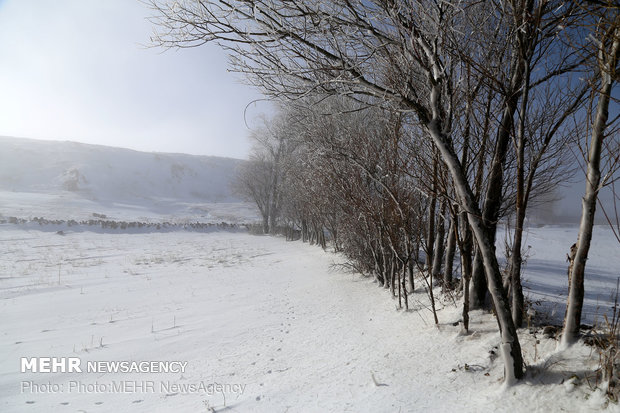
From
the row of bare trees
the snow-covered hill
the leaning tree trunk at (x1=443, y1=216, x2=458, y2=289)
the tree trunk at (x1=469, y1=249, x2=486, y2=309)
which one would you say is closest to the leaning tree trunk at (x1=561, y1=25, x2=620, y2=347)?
the row of bare trees

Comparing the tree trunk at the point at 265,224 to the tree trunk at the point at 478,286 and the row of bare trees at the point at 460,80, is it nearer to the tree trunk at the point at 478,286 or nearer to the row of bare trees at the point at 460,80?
the row of bare trees at the point at 460,80

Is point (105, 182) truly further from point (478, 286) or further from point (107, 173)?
point (478, 286)

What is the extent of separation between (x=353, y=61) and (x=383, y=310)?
433cm

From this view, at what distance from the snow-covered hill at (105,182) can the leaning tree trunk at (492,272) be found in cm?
3267

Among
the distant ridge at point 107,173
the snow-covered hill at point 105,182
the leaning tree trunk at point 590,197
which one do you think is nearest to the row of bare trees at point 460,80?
the leaning tree trunk at point 590,197

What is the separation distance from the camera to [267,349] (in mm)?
4312

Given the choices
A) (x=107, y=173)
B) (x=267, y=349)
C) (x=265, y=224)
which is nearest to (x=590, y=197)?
(x=267, y=349)

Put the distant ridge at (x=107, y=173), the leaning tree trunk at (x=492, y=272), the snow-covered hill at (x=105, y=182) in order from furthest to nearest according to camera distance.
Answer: the distant ridge at (x=107, y=173), the snow-covered hill at (x=105, y=182), the leaning tree trunk at (x=492, y=272)

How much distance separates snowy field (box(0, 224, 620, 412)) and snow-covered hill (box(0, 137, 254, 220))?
1022 inches

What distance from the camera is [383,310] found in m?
5.55

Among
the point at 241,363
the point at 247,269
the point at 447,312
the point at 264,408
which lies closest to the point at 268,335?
the point at 241,363

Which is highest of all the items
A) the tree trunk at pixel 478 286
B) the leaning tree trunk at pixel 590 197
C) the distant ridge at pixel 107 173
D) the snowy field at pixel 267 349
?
the distant ridge at pixel 107 173

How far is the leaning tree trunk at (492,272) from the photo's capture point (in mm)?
2475

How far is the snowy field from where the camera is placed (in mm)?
2652
